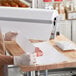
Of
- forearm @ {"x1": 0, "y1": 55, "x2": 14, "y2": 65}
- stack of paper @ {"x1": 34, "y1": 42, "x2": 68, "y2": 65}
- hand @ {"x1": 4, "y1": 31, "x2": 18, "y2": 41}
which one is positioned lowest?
stack of paper @ {"x1": 34, "y1": 42, "x2": 68, "y2": 65}

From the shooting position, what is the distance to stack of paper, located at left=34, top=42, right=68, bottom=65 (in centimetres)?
196

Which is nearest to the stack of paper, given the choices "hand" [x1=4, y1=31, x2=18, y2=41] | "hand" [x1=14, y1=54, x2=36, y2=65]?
"hand" [x1=14, y1=54, x2=36, y2=65]

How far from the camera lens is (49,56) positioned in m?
2.07

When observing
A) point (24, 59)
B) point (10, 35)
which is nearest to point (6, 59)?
point (24, 59)

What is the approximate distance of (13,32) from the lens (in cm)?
204

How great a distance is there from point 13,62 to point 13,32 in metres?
0.35

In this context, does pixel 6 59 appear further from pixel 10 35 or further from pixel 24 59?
pixel 10 35

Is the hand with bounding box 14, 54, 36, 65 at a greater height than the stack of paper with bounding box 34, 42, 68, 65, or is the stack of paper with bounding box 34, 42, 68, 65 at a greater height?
the hand with bounding box 14, 54, 36, 65

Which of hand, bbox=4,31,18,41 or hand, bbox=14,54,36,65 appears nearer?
hand, bbox=14,54,36,65

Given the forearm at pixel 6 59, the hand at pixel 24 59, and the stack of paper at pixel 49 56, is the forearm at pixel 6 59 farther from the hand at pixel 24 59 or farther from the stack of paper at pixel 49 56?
the stack of paper at pixel 49 56

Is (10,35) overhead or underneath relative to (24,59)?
overhead

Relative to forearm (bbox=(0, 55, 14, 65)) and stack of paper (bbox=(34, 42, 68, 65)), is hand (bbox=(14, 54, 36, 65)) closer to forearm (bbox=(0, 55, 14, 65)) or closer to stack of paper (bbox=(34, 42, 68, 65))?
forearm (bbox=(0, 55, 14, 65))

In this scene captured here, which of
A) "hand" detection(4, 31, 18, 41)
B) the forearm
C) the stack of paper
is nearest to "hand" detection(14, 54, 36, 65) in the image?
the forearm

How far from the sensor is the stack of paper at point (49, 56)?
6.44 ft
